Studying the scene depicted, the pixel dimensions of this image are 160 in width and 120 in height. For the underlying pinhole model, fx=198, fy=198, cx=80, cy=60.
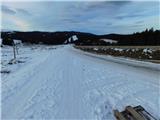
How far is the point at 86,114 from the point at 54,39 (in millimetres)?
145577

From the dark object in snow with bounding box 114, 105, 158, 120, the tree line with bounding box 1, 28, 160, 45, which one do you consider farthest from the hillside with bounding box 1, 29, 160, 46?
the dark object in snow with bounding box 114, 105, 158, 120

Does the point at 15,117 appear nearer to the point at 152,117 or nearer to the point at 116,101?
the point at 116,101

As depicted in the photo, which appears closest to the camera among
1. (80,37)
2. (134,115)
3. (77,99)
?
(134,115)

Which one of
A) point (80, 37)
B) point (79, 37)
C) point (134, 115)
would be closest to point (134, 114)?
point (134, 115)

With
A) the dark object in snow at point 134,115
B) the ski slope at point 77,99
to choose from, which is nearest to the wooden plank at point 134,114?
the dark object in snow at point 134,115

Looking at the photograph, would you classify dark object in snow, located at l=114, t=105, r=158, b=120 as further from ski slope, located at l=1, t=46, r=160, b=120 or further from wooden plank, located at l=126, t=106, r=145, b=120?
ski slope, located at l=1, t=46, r=160, b=120

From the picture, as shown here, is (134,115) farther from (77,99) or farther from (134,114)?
(77,99)

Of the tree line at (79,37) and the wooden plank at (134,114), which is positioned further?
the tree line at (79,37)

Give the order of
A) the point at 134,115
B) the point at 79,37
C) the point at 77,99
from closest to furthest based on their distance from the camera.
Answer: the point at 134,115 → the point at 77,99 → the point at 79,37

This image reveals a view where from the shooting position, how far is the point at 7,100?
20.0 ft

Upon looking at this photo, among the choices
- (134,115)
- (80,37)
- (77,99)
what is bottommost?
(77,99)

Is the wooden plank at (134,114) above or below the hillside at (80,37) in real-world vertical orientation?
below

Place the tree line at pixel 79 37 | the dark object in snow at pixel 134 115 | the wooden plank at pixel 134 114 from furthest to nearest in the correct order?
1. the tree line at pixel 79 37
2. the dark object in snow at pixel 134 115
3. the wooden plank at pixel 134 114

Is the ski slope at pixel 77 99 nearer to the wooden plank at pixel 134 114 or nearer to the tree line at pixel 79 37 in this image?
the wooden plank at pixel 134 114
